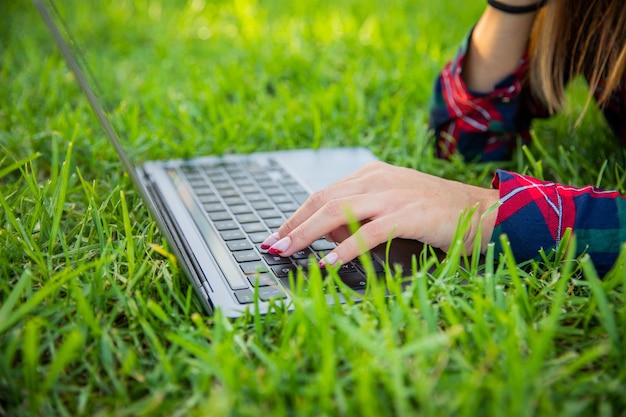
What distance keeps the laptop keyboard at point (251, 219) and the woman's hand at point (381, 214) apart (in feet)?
0.09

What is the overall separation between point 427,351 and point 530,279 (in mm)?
236

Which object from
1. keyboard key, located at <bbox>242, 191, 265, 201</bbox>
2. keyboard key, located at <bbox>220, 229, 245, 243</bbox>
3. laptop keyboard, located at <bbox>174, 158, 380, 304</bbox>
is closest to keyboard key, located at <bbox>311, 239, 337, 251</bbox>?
laptop keyboard, located at <bbox>174, 158, 380, 304</bbox>

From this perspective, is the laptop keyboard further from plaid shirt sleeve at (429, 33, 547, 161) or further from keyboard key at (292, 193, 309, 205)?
plaid shirt sleeve at (429, 33, 547, 161)

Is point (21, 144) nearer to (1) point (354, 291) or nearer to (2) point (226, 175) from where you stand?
(2) point (226, 175)

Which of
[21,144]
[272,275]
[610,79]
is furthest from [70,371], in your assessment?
[610,79]

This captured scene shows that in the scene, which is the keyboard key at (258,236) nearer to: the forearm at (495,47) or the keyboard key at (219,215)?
the keyboard key at (219,215)

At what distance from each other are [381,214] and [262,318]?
218 millimetres

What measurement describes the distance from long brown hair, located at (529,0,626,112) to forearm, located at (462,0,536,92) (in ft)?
0.11

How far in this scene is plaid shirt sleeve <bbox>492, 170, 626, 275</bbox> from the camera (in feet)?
3.04

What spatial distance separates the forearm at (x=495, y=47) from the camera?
4.34 feet

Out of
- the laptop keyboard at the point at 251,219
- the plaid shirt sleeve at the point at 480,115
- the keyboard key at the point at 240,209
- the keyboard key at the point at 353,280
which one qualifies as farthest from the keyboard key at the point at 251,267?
the plaid shirt sleeve at the point at 480,115

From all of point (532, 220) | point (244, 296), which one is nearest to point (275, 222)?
point (244, 296)

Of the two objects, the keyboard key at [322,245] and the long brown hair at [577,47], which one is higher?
the long brown hair at [577,47]

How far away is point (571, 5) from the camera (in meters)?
1.26
